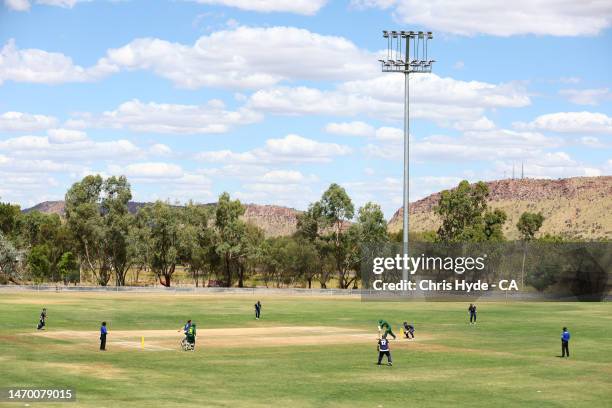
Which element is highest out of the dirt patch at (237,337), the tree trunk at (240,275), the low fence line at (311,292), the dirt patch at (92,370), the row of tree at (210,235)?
the row of tree at (210,235)

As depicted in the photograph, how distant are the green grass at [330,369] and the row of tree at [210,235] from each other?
8396 centimetres

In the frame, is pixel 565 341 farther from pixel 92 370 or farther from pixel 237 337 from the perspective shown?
pixel 92 370

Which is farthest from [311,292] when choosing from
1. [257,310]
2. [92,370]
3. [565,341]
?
[92,370]

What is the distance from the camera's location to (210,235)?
532ft

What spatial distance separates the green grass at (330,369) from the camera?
116 ft

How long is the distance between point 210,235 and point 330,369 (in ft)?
393

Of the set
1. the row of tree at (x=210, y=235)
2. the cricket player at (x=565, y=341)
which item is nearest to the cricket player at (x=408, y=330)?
the cricket player at (x=565, y=341)

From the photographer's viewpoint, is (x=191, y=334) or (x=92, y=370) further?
(x=191, y=334)

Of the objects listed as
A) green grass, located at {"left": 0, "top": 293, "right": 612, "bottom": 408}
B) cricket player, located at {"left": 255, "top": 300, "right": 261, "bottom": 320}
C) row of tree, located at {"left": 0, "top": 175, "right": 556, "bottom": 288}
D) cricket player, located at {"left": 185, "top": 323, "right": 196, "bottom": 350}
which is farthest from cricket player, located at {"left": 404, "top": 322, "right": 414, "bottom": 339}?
row of tree, located at {"left": 0, "top": 175, "right": 556, "bottom": 288}

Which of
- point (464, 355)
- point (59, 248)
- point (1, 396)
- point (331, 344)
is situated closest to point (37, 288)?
point (59, 248)

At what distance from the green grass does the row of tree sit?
275 ft

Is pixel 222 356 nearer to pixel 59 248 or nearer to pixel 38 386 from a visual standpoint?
pixel 38 386

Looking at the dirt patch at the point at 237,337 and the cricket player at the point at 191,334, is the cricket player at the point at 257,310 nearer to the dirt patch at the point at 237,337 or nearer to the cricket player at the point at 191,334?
the dirt patch at the point at 237,337

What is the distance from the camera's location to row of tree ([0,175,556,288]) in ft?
524
